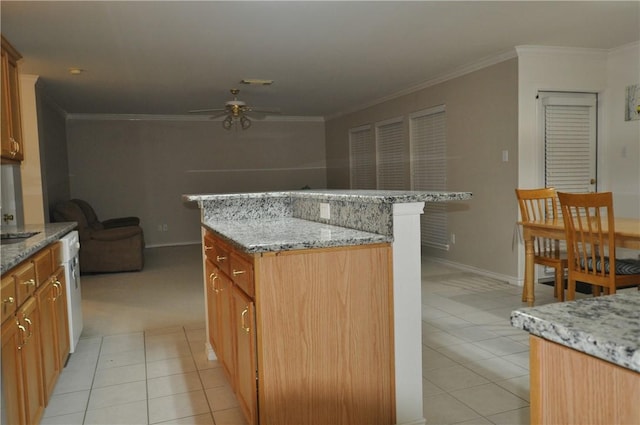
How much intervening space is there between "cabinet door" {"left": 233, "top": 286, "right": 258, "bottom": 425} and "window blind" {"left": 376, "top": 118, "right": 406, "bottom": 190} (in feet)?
17.0

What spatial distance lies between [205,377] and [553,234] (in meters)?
2.66

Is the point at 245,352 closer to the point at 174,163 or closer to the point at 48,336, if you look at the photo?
the point at 48,336

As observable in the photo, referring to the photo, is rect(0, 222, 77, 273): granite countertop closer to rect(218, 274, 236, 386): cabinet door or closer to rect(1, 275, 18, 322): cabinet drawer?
rect(1, 275, 18, 322): cabinet drawer

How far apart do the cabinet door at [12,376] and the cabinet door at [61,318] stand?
82 cm

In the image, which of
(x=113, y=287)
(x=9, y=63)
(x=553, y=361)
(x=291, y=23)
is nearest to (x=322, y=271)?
(x=553, y=361)

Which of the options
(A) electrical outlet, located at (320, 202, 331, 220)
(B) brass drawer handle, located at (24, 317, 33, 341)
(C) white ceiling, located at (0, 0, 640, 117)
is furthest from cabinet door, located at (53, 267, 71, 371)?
(C) white ceiling, located at (0, 0, 640, 117)

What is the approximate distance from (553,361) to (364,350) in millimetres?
1319

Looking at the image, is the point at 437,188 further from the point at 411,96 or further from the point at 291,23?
the point at 291,23

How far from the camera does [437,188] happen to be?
6277 mm

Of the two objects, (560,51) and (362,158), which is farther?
(362,158)

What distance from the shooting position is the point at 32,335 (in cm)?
216

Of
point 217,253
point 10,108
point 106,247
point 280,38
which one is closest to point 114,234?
point 106,247

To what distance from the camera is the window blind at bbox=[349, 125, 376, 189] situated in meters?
7.97

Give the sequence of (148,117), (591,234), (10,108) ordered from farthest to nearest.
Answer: (148,117)
(10,108)
(591,234)
